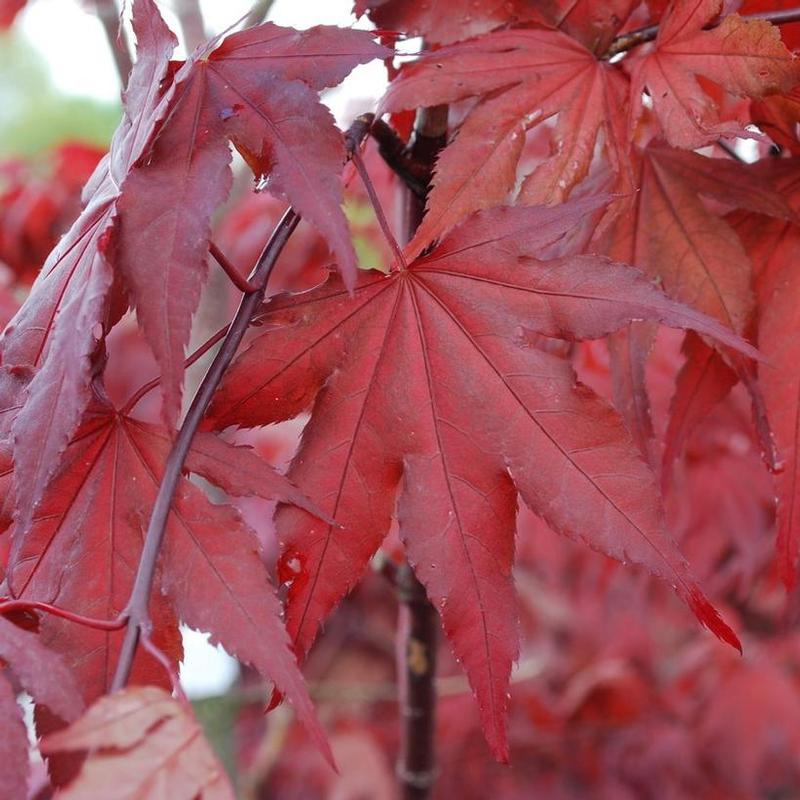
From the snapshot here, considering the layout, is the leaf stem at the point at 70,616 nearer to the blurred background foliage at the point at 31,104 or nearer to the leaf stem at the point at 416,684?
the leaf stem at the point at 416,684

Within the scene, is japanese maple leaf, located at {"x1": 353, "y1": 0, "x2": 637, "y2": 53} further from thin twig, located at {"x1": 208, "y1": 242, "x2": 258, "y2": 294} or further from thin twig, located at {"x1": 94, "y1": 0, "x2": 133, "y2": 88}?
thin twig, located at {"x1": 94, "y1": 0, "x2": 133, "y2": 88}

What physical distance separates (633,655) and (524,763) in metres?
0.40

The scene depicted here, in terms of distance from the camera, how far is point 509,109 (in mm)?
611

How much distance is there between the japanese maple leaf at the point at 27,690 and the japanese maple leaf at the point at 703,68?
1.52ft

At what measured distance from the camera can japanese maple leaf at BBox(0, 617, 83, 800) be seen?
17.2 inches

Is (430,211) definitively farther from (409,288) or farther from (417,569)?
(417,569)

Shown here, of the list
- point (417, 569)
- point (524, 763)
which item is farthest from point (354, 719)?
point (417, 569)

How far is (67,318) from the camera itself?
0.49 meters

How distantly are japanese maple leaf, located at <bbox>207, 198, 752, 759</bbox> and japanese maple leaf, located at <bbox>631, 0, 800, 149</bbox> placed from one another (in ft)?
0.28

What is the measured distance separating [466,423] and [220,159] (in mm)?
216

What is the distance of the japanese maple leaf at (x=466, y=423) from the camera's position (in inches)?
21.0


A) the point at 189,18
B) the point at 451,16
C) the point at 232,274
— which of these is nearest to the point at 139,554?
the point at 232,274

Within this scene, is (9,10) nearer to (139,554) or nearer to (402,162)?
(402,162)

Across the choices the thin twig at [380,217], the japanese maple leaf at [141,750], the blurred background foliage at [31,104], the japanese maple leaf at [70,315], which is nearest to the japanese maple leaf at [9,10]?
the japanese maple leaf at [70,315]
